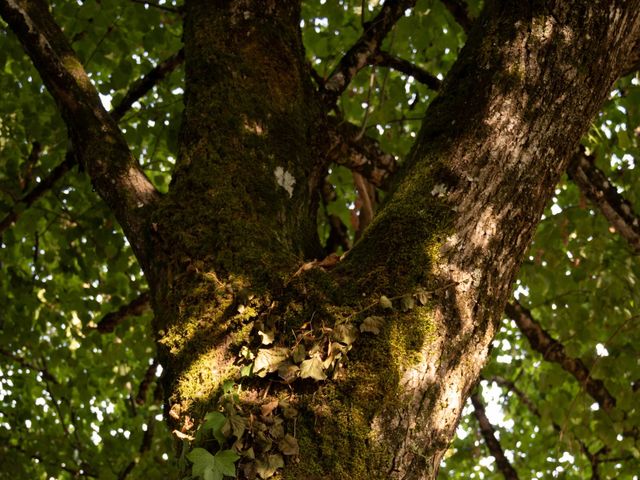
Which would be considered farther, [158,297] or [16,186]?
[16,186]

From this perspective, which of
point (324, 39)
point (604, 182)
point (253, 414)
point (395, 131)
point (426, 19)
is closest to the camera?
point (253, 414)

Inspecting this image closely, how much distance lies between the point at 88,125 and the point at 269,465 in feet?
4.46

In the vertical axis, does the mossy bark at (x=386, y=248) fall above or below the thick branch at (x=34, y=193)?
below

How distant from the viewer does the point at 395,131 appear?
5285 millimetres

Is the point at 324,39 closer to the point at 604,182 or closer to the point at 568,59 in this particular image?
the point at 604,182

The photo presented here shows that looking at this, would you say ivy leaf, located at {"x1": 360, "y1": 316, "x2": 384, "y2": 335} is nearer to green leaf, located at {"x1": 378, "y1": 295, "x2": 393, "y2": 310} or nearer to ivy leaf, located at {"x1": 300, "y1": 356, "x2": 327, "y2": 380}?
green leaf, located at {"x1": 378, "y1": 295, "x2": 393, "y2": 310}

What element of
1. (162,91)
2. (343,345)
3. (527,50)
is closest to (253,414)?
(343,345)

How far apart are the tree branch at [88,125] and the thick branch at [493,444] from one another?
3561 millimetres

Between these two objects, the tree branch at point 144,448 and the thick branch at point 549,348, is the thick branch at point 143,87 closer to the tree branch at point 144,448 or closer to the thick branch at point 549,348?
the tree branch at point 144,448

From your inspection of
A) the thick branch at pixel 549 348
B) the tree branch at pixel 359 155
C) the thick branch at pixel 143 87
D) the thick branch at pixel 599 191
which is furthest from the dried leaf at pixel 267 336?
the thick branch at pixel 549 348

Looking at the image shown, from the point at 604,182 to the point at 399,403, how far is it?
8.60ft

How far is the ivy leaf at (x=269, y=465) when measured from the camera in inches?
61.4

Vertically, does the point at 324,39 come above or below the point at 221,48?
above

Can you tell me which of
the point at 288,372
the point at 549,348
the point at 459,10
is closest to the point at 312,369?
the point at 288,372
